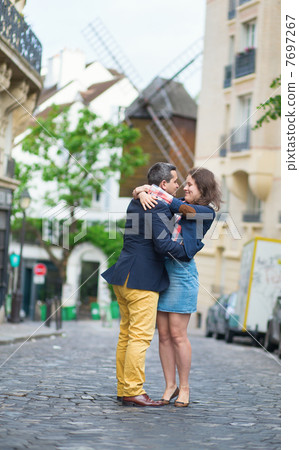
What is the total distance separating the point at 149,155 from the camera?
136ft

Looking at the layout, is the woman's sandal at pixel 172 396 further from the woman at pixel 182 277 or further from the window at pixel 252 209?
the window at pixel 252 209

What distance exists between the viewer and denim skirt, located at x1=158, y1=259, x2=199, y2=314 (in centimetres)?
686

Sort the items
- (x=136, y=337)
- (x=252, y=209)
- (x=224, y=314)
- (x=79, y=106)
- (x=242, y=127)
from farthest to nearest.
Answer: (x=79, y=106)
(x=252, y=209)
(x=242, y=127)
(x=224, y=314)
(x=136, y=337)

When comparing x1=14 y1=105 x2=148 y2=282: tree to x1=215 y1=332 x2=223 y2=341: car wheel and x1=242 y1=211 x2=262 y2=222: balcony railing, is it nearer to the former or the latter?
x1=242 y1=211 x2=262 y2=222: balcony railing

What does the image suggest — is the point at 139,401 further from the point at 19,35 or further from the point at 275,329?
the point at 19,35

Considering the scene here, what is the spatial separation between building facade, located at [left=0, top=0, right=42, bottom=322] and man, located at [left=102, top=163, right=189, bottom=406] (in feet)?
39.6

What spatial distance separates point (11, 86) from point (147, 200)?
48.5 feet

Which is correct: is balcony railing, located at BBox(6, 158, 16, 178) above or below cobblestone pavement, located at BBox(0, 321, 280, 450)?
above

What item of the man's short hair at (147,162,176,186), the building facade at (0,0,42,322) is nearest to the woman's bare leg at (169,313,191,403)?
the man's short hair at (147,162,176,186)

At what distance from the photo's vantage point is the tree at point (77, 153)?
38688 millimetres

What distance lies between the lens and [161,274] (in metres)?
6.86

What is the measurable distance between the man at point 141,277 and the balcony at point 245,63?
26.2 metres

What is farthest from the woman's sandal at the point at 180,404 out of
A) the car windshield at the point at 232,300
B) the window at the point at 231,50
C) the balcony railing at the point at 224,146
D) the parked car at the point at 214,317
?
the window at the point at 231,50

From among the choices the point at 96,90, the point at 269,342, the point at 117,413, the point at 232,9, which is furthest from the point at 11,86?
the point at 96,90
